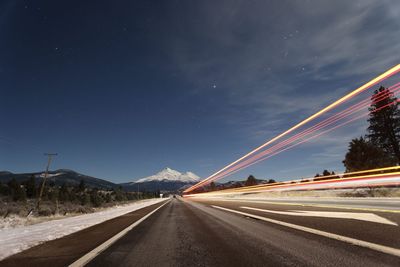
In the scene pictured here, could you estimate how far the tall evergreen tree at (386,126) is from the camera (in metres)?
48.8

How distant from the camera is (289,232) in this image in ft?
21.1

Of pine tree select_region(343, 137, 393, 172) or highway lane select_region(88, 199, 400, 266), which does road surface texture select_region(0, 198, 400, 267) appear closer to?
highway lane select_region(88, 199, 400, 266)

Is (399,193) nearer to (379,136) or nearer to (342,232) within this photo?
(342,232)

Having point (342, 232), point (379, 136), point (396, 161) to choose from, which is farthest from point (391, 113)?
point (342, 232)

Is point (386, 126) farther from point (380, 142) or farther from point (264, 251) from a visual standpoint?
point (264, 251)

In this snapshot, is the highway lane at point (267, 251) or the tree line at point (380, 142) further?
the tree line at point (380, 142)

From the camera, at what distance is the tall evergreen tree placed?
48.8 metres

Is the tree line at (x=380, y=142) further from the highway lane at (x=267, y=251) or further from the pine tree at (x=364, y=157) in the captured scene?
the highway lane at (x=267, y=251)

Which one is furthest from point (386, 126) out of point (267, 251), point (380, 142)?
point (267, 251)

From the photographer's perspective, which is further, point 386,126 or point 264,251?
point 386,126

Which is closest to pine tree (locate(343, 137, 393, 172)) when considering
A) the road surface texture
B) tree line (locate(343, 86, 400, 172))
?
tree line (locate(343, 86, 400, 172))

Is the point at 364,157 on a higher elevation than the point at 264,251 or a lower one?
higher

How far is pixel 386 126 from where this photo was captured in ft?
162

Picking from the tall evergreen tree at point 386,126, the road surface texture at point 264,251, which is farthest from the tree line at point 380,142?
the road surface texture at point 264,251
